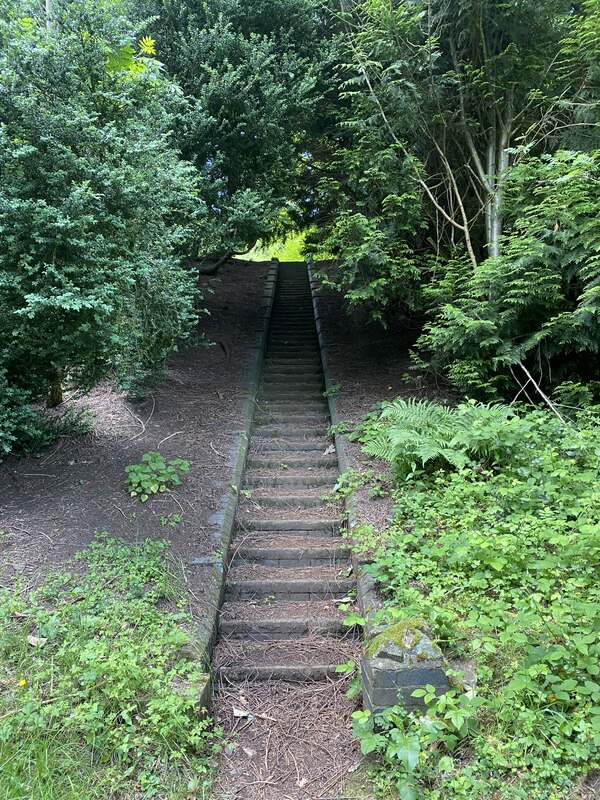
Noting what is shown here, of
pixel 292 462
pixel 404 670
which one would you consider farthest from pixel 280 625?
pixel 292 462

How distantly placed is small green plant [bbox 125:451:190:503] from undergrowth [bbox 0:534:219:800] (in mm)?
1282

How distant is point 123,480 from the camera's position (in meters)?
5.37

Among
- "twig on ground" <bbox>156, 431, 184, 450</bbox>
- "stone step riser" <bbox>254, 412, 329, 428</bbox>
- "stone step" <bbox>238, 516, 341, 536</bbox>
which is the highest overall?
"twig on ground" <bbox>156, 431, 184, 450</bbox>

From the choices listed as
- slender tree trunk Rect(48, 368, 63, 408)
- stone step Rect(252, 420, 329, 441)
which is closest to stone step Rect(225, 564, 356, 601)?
stone step Rect(252, 420, 329, 441)

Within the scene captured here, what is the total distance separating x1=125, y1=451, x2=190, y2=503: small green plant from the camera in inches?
204

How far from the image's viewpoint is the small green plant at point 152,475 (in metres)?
5.19

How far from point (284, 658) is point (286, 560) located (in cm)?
107

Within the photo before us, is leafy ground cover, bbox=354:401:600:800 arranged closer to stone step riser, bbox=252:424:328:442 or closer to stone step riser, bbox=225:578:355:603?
stone step riser, bbox=225:578:355:603

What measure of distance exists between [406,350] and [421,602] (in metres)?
6.06

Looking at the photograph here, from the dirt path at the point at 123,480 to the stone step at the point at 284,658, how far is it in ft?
1.53

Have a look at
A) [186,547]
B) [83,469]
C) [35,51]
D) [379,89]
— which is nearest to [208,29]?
[379,89]

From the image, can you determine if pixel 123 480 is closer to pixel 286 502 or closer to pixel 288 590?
pixel 286 502

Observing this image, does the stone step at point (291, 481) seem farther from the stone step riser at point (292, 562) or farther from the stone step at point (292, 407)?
the stone step at point (292, 407)

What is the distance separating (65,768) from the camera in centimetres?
279
